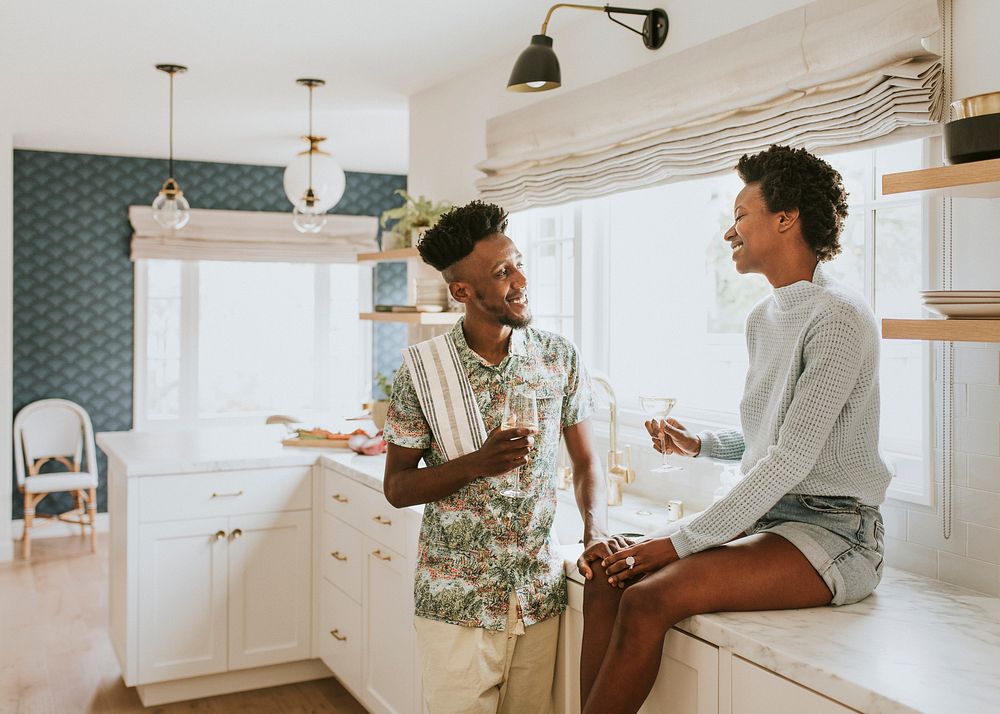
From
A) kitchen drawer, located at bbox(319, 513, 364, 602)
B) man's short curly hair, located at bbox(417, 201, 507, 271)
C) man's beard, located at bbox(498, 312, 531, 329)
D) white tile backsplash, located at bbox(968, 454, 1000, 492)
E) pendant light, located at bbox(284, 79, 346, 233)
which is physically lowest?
kitchen drawer, located at bbox(319, 513, 364, 602)

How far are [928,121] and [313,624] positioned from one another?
108 inches

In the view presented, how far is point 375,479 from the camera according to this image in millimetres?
3020

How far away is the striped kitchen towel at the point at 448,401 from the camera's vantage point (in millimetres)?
1959

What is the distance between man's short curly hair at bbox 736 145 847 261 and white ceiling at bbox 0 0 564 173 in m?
1.58

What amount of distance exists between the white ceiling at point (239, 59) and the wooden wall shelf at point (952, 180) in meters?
1.76

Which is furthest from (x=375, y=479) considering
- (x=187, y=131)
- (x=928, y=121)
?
(x=187, y=131)

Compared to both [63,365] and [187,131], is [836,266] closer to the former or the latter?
[187,131]

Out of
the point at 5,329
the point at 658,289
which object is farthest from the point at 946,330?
the point at 5,329

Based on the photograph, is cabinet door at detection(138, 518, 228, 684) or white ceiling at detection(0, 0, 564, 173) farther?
cabinet door at detection(138, 518, 228, 684)

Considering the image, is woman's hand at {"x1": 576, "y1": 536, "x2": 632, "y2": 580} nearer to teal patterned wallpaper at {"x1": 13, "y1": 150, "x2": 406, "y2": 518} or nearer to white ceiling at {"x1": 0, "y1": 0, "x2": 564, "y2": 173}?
white ceiling at {"x1": 0, "y1": 0, "x2": 564, "y2": 173}

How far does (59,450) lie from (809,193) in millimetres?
5797

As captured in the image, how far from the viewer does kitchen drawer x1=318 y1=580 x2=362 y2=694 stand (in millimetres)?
3221

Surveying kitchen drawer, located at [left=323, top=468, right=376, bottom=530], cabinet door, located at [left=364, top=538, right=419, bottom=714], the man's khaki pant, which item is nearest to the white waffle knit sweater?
the man's khaki pant

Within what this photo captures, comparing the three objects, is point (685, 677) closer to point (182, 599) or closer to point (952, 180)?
point (952, 180)
